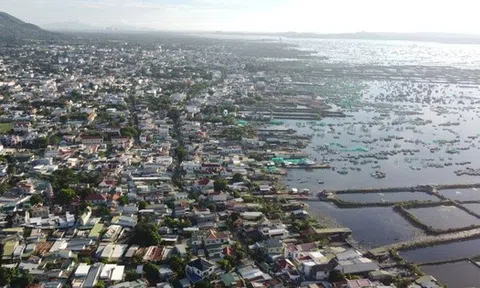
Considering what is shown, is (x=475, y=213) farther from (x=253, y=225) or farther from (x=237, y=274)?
(x=237, y=274)

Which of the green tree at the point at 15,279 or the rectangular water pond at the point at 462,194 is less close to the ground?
the green tree at the point at 15,279

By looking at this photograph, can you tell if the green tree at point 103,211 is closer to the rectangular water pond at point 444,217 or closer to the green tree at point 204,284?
the green tree at point 204,284

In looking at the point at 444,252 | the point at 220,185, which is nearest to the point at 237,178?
the point at 220,185

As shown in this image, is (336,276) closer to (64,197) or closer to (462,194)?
(64,197)

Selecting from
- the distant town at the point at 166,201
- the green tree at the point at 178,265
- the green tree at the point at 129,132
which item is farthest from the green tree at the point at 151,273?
the green tree at the point at 129,132

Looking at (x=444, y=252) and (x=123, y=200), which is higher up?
(x=123, y=200)

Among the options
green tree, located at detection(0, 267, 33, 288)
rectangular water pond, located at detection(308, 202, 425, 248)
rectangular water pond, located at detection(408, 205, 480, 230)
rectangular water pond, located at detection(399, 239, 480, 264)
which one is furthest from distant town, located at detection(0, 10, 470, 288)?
rectangular water pond, located at detection(408, 205, 480, 230)
